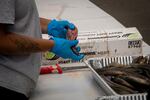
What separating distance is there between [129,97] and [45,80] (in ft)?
1.64

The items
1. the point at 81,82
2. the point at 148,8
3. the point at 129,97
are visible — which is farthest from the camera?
the point at 148,8

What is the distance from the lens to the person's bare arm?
94cm

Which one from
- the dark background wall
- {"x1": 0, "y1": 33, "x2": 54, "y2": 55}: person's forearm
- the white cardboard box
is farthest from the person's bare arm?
the dark background wall

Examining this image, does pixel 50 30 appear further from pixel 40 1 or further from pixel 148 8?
pixel 148 8

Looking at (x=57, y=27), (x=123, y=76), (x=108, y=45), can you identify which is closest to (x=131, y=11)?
(x=108, y=45)

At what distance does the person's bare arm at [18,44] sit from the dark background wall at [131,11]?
296 cm

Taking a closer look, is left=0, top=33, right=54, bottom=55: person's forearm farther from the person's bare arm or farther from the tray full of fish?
the tray full of fish

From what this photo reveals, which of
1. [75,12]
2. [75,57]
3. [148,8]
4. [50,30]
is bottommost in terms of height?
[75,57]

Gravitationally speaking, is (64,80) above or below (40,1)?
below

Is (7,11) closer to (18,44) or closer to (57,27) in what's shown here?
(18,44)

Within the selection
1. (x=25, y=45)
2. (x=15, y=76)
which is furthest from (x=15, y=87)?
(x=25, y=45)

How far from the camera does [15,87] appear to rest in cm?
101

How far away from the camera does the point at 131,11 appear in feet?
16.7

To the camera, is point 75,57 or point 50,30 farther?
point 50,30
